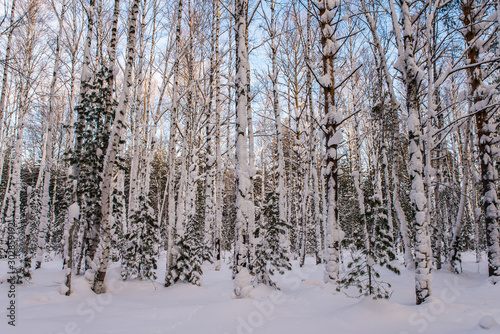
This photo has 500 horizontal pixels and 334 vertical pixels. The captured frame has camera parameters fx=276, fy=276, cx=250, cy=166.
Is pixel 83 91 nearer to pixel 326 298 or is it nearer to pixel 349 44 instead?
pixel 326 298

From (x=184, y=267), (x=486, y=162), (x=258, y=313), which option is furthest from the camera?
(x=184, y=267)

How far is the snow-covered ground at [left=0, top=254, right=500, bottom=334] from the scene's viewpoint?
145 inches

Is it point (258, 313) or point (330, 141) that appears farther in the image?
point (330, 141)

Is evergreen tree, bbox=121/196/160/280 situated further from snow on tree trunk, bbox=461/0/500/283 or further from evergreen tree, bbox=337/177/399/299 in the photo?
snow on tree trunk, bbox=461/0/500/283

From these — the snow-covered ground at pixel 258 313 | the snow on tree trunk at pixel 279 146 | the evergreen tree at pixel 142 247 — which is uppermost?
the snow on tree trunk at pixel 279 146

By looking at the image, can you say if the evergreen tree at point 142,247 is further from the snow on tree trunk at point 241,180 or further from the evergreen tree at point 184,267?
the snow on tree trunk at point 241,180

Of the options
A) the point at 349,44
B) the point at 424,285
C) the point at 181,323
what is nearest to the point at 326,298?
the point at 424,285

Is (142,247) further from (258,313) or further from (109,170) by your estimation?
(258,313)

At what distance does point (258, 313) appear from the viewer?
435 cm

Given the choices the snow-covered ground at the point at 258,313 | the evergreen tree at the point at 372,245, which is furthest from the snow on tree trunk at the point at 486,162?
the evergreen tree at the point at 372,245

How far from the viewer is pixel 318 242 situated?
12.6 m

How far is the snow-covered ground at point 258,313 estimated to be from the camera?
3.70 metres

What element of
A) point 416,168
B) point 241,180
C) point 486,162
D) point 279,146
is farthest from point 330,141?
point 279,146

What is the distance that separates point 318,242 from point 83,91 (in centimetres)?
1074
